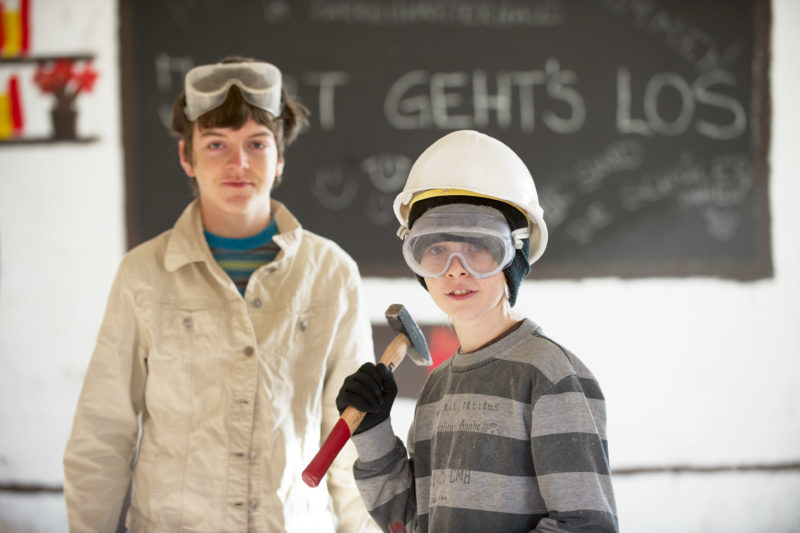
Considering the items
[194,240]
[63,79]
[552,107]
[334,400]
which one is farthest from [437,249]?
[63,79]

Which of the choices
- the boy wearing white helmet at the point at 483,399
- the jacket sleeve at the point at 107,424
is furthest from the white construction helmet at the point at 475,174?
the jacket sleeve at the point at 107,424

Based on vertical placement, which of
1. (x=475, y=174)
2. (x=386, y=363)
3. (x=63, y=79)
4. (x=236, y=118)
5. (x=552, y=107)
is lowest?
(x=386, y=363)

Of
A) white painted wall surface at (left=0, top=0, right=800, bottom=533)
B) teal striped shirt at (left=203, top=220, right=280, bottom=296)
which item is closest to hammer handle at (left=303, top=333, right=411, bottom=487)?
teal striped shirt at (left=203, top=220, right=280, bottom=296)

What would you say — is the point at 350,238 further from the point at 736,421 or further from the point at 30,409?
the point at 736,421

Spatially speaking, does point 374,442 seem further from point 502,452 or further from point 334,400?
point 334,400

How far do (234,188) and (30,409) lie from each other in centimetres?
199

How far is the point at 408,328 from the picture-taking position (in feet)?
5.86

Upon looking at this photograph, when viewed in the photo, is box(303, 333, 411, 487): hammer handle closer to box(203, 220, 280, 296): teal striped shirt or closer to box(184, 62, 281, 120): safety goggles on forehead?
box(203, 220, 280, 296): teal striped shirt

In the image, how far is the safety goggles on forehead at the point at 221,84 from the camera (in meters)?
2.10

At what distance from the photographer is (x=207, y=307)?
2.05 meters

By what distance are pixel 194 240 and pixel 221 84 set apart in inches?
16.4

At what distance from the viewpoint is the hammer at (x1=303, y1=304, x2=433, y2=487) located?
61.1 inches

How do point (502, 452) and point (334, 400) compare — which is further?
point (334, 400)

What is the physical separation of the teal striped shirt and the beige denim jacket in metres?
0.06
